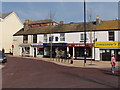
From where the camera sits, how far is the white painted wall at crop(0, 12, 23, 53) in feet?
139

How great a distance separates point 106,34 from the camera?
26188 millimetres

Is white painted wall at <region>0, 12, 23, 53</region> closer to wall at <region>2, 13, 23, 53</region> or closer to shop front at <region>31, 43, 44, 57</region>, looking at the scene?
wall at <region>2, 13, 23, 53</region>

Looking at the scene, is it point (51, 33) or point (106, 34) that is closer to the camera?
point (106, 34)

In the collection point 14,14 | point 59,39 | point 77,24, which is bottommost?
point 59,39

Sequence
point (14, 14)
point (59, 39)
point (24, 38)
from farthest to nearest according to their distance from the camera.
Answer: point (14, 14) → point (24, 38) → point (59, 39)


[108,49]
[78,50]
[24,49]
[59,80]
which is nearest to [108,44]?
[108,49]

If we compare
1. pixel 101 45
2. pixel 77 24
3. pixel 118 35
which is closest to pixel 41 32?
pixel 77 24

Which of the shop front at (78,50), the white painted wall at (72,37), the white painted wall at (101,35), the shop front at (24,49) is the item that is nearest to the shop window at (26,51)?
the shop front at (24,49)

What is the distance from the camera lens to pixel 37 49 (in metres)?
34.0

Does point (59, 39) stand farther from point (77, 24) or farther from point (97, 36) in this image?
point (97, 36)

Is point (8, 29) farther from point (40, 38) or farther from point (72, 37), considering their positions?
point (72, 37)

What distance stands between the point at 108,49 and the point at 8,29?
1047 inches

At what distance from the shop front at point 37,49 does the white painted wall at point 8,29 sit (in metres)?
11.4

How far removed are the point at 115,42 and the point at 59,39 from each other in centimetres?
1000
